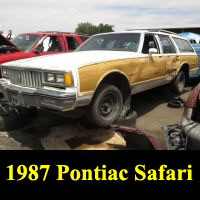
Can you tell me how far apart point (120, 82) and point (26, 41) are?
344cm

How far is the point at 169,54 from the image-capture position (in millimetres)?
5570

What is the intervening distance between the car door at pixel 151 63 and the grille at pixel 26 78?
196 centimetres

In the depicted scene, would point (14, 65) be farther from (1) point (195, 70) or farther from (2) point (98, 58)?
(1) point (195, 70)

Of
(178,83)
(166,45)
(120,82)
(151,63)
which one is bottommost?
(178,83)

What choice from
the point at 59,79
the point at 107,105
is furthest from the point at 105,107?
the point at 59,79

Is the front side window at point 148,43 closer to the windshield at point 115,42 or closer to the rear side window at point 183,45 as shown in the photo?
the windshield at point 115,42

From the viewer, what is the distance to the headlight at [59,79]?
3.23m

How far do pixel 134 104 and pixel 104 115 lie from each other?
229cm

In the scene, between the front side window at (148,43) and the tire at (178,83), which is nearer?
the front side window at (148,43)

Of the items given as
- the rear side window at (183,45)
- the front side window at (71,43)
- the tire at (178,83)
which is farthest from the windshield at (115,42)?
the tire at (178,83)

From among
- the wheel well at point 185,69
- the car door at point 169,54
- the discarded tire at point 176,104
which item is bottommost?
the discarded tire at point 176,104

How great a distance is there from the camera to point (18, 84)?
3.79m

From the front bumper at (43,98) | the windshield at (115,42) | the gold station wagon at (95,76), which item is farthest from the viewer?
the windshield at (115,42)

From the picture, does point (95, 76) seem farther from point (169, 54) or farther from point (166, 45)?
point (166, 45)
